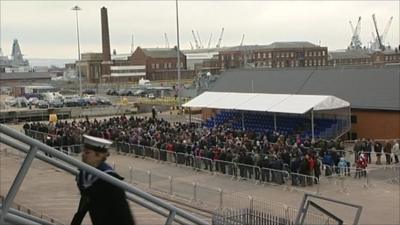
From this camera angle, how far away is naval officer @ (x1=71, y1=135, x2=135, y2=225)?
11.9 ft

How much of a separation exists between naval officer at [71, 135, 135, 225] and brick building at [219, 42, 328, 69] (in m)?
122

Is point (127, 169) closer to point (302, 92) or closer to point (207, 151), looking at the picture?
point (207, 151)

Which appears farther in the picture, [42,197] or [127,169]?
[127,169]

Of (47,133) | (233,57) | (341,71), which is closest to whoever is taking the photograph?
(47,133)

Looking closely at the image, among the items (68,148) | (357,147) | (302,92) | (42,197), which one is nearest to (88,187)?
(42,197)

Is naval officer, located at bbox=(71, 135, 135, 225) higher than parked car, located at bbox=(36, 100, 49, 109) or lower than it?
higher

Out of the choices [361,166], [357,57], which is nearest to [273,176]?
[361,166]

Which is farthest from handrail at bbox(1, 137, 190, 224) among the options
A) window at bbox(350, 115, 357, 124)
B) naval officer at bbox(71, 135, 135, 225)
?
window at bbox(350, 115, 357, 124)

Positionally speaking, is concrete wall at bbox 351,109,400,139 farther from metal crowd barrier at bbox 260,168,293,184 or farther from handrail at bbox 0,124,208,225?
handrail at bbox 0,124,208,225

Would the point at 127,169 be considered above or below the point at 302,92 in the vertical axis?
below

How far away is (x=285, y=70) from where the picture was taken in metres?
42.0

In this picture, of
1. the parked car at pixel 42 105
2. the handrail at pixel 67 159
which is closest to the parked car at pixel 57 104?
the parked car at pixel 42 105

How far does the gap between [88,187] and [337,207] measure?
1433 centimetres

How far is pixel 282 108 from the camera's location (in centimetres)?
3186
